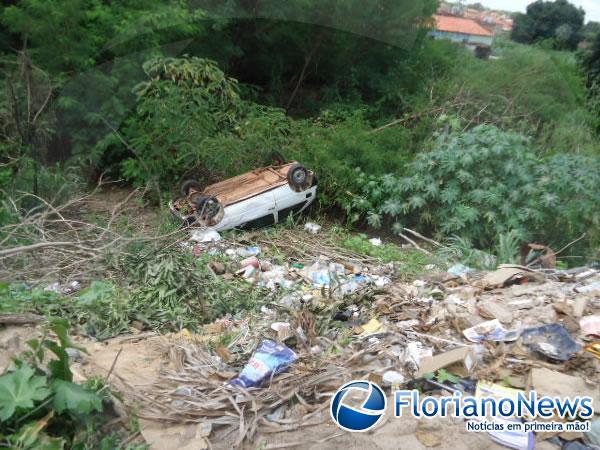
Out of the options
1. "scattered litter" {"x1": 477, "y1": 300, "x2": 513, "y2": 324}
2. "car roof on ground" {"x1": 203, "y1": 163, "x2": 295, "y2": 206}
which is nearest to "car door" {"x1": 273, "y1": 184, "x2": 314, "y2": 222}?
"car roof on ground" {"x1": 203, "y1": 163, "x2": 295, "y2": 206}

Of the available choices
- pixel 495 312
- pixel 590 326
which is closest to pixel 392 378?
pixel 495 312

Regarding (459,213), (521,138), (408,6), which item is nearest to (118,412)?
(459,213)

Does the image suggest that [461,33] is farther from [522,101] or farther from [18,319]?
[18,319]

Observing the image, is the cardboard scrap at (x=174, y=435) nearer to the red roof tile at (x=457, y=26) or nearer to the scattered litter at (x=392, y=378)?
the scattered litter at (x=392, y=378)

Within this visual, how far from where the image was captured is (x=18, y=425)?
2410 mm

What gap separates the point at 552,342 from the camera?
3432 millimetres

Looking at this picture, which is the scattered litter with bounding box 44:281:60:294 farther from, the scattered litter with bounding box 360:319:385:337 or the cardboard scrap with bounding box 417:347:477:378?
the cardboard scrap with bounding box 417:347:477:378

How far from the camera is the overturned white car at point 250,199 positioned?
250 inches

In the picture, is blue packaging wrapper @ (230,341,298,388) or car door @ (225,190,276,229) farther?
car door @ (225,190,276,229)

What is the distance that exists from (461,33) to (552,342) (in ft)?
49.5

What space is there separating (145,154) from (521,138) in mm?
4874

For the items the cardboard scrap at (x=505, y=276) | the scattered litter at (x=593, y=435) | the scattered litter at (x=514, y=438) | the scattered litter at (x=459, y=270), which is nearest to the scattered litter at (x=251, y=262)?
the scattered litter at (x=459, y=270)

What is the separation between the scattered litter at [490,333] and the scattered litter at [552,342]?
9cm

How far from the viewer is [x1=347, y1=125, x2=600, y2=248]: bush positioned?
6.29 metres
